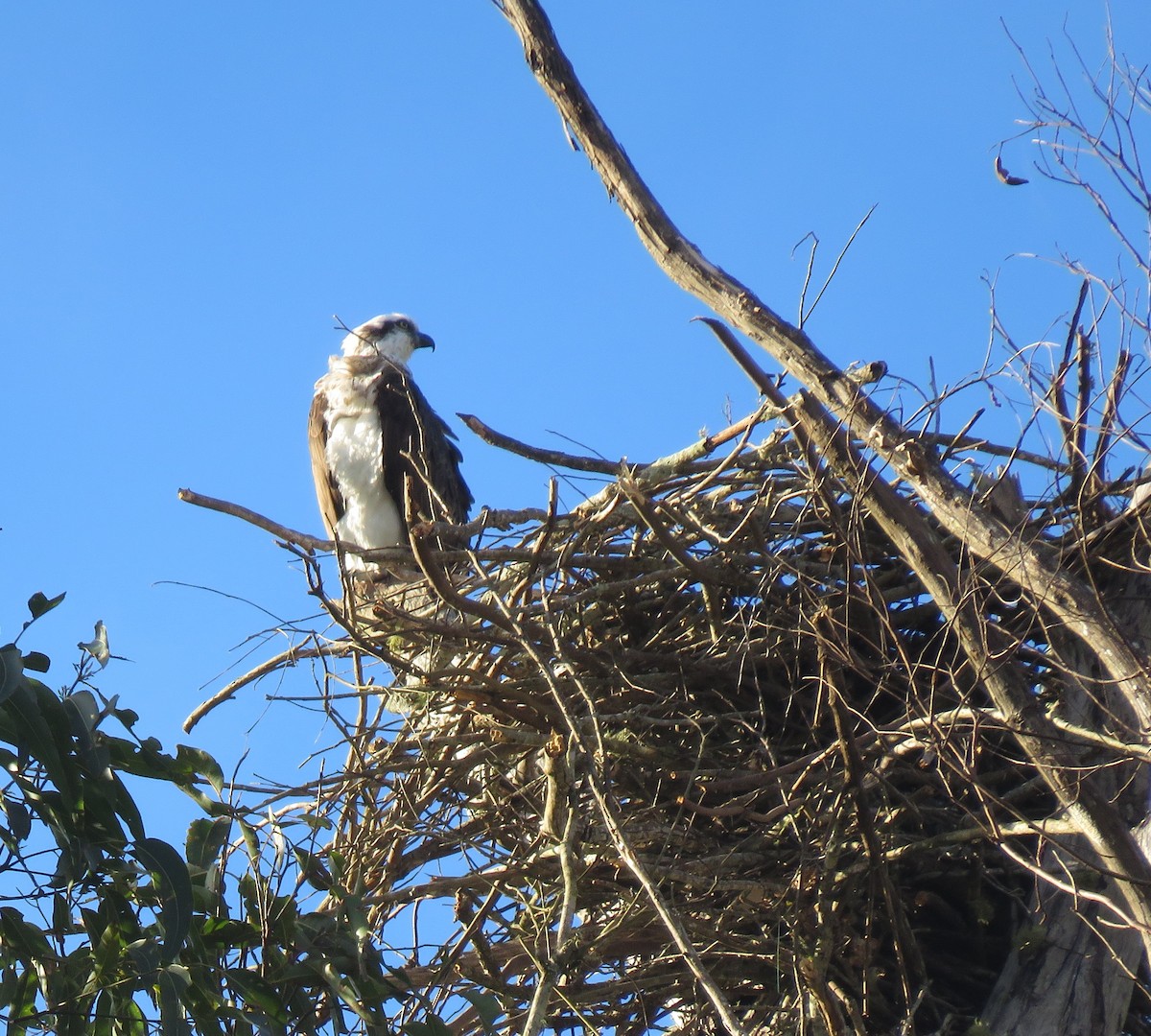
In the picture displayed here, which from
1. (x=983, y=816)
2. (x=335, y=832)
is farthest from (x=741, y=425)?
(x=335, y=832)

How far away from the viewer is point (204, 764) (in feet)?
11.7

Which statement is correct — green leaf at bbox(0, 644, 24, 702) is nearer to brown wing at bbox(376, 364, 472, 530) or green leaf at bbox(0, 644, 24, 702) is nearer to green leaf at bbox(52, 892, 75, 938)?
green leaf at bbox(52, 892, 75, 938)

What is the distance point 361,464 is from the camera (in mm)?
7430

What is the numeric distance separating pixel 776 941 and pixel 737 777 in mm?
508

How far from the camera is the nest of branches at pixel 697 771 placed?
13.2ft

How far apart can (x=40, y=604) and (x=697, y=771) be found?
75.1 inches

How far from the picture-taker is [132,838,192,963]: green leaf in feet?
10.1

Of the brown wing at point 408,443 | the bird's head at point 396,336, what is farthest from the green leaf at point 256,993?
the bird's head at point 396,336

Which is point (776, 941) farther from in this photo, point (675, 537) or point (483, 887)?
point (675, 537)

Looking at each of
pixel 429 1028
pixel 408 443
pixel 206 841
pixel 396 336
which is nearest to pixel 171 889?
pixel 206 841

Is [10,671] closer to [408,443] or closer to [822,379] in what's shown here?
[822,379]

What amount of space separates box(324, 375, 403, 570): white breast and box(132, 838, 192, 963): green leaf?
419cm

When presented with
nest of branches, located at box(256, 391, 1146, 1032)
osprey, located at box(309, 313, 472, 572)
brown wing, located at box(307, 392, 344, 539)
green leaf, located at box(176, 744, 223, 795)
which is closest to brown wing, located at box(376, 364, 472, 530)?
osprey, located at box(309, 313, 472, 572)

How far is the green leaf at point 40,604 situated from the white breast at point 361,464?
14.0 ft
